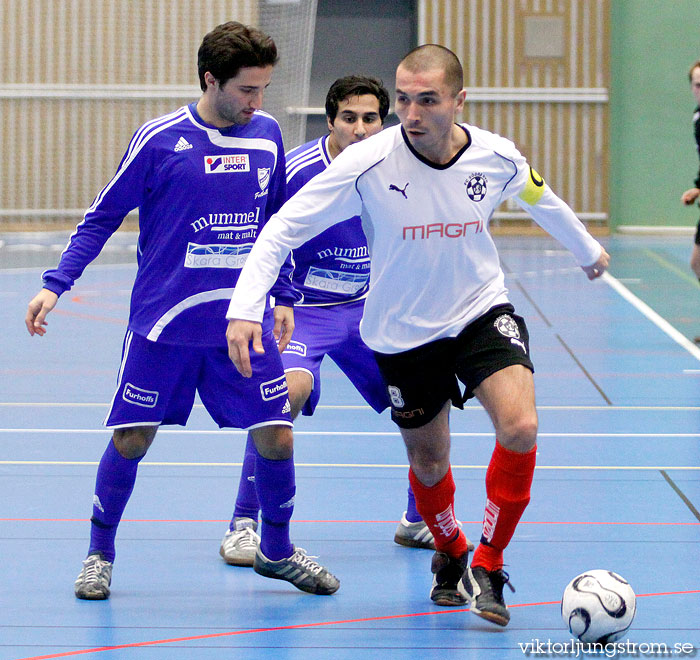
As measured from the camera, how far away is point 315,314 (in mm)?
4512

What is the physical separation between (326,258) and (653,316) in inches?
259

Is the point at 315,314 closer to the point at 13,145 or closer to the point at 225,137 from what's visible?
the point at 225,137

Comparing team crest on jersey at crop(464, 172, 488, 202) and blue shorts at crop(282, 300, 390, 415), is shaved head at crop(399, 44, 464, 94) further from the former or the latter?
blue shorts at crop(282, 300, 390, 415)

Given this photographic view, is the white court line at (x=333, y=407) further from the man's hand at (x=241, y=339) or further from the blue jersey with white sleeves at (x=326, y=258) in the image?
the man's hand at (x=241, y=339)

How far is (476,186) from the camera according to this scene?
3.50 metres

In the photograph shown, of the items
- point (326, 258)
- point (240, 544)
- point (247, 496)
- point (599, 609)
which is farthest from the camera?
point (326, 258)

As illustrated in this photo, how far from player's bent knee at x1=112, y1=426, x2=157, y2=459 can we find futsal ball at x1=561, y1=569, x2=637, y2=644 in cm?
144

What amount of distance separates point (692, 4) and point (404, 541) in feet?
51.2

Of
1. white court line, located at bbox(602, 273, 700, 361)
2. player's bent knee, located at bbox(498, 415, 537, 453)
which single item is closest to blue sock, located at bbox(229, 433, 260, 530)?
player's bent knee, located at bbox(498, 415, 537, 453)

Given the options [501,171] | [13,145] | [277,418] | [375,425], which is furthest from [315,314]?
[13,145]

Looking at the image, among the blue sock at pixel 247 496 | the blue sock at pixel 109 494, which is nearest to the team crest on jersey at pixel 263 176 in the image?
the blue sock at pixel 109 494

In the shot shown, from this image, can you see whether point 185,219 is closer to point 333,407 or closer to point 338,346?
point 338,346

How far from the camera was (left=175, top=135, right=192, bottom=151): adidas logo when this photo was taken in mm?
3615

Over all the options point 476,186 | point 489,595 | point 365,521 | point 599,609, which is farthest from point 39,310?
point 599,609
